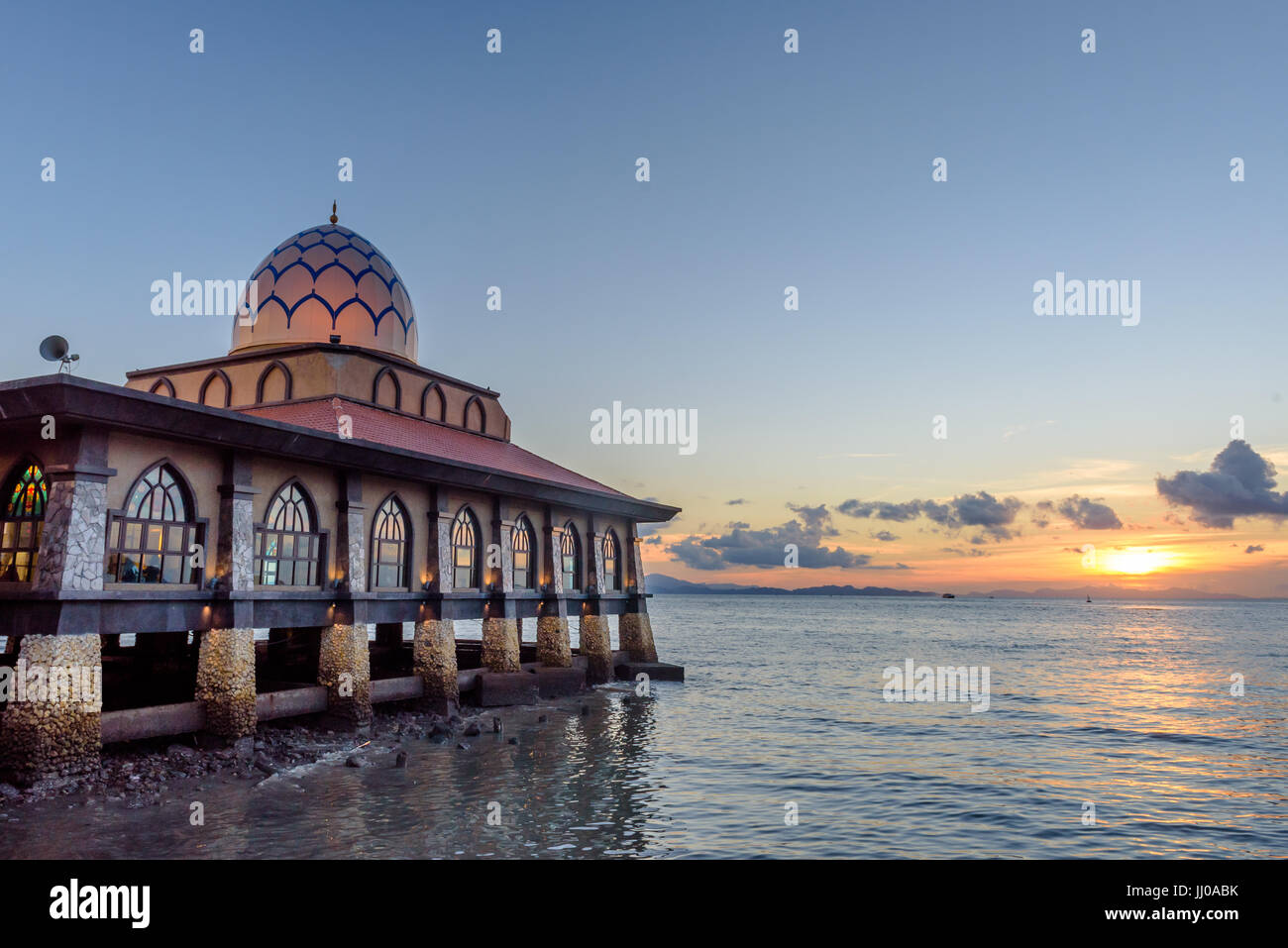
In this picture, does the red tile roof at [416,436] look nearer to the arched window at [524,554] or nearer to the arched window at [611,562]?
the arched window at [524,554]

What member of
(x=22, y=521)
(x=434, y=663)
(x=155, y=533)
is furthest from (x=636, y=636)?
(x=22, y=521)

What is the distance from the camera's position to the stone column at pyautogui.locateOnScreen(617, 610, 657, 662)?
44156mm

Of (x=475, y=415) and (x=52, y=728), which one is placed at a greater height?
(x=475, y=415)

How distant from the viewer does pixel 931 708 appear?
131 ft

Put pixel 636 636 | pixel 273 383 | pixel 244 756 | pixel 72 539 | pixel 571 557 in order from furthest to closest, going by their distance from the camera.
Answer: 1. pixel 636 636
2. pixel 571 557
3. pixel 273 383
4. pixel 244 756
5. pixel 72 539

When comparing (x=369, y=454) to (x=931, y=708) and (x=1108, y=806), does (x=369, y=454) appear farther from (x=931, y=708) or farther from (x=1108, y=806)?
(x=931, y=708)

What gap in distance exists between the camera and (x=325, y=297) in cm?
3400

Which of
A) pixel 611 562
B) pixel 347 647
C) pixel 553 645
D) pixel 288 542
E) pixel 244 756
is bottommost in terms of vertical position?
pixel 244 756

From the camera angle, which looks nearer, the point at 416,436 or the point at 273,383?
the point at 416,436

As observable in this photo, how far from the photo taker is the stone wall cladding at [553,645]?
3659cm

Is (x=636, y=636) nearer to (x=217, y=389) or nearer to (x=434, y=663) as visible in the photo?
(x=434, y=663)

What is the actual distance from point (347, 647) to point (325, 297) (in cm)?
1492

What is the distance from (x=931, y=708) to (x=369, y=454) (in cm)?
2761
